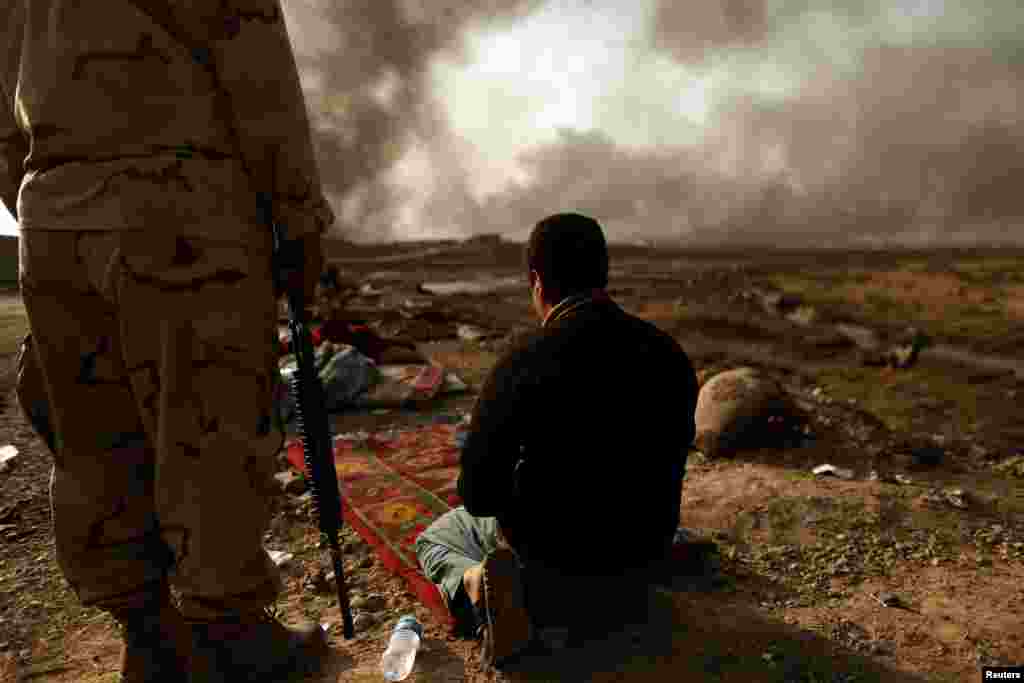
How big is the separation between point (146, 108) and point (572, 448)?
139cm

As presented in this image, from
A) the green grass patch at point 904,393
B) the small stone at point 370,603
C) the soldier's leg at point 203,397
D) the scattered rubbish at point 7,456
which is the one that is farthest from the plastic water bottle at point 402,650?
the green grass patch at point 904,393

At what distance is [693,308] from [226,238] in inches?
541

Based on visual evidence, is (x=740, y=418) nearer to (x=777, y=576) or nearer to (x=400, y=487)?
(x=777, y=576)

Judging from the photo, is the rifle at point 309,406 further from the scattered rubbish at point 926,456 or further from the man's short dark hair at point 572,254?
the scattered rubbish at point 926,456

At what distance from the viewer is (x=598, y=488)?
2066 mm

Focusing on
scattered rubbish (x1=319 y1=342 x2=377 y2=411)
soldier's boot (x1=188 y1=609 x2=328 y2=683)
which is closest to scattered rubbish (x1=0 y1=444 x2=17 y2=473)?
scattered rubbish (x1=319 y1=342 x2=377 y2=411)

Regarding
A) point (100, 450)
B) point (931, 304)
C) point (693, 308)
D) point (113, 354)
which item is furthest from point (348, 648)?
point (931, 304)

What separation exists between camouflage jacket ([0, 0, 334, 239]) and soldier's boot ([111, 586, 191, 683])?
1073 mm

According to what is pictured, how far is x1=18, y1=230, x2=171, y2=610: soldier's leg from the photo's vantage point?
1.85m

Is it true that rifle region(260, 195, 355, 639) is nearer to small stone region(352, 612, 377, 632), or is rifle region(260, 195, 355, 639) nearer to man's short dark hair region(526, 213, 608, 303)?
small stone region(352, 612, 377, 632)

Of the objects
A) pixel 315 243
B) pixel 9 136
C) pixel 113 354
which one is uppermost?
pixel 9 136

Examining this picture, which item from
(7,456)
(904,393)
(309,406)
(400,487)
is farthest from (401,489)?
(904,393)

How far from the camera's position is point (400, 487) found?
12.2 ft

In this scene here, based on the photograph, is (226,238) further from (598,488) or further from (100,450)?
(598,488)
